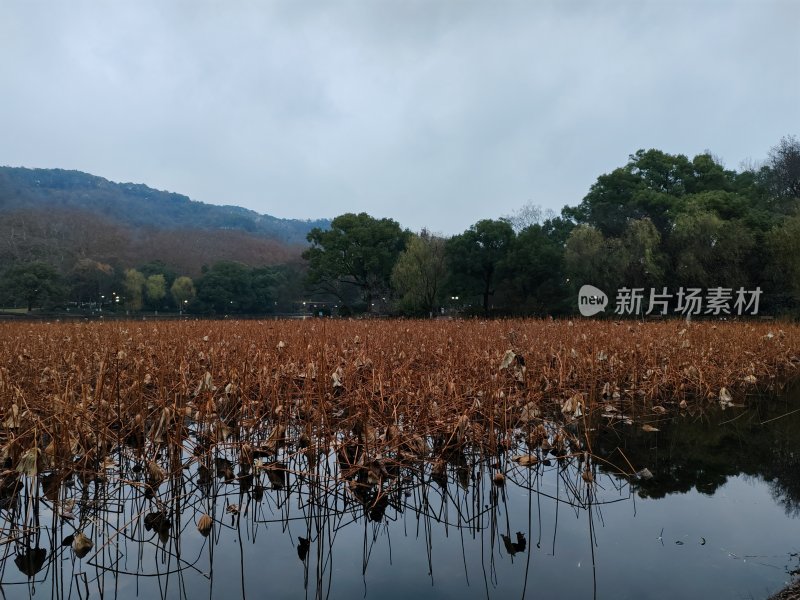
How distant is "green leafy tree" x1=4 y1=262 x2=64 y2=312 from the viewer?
5106 centimetres

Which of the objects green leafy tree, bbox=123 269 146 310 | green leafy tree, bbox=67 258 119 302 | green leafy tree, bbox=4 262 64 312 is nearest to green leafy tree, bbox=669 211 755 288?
green leafy tree, bbox=4 262 64 312

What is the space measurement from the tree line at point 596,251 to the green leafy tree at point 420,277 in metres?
0.09

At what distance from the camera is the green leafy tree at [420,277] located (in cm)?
4247

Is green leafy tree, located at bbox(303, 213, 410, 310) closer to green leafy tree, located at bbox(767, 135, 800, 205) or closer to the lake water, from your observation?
green leafy tree, located at bbox(767, 135, 800, 205)

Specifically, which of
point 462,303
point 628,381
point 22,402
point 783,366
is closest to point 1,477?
point 22,402

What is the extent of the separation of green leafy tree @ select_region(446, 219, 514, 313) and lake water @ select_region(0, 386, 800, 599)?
37.2 metres

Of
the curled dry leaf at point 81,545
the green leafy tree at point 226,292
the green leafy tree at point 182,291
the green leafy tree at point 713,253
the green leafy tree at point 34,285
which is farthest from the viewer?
the green leafy tree at point 182,291

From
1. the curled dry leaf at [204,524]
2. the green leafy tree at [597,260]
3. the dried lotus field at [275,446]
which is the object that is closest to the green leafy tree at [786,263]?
the green leafy tree at [597,260]

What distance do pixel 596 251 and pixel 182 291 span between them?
203 feet

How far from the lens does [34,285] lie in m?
51.1

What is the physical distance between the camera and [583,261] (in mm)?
33094

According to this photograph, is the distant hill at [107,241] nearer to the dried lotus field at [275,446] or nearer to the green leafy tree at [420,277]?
the green leafy tree at [420,277]

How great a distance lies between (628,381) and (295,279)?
67077mm

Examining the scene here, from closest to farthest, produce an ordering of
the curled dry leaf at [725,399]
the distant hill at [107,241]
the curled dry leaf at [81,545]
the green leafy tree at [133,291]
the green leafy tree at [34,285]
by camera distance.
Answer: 1. the curled dry leaf at [81,545]
2. the curled dry leaf at [725,399]
3. the green leafy tree at [34,285]
4. the green leafy tree at [133,291]
5. the distant hill at [107,241]
